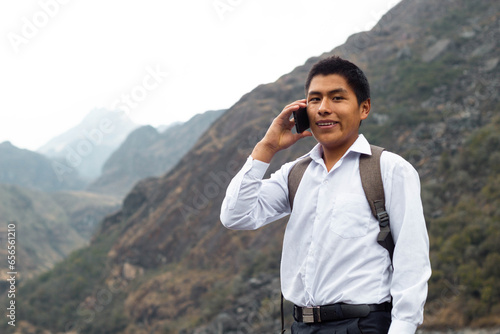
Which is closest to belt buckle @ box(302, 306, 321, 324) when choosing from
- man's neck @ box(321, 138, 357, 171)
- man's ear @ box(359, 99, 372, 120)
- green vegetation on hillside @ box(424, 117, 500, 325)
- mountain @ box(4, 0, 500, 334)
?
man's neck @ box(321, 138, 357, 171)

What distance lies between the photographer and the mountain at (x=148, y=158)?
96312 millimetres

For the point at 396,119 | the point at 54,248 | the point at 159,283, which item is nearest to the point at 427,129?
the point at 396,119

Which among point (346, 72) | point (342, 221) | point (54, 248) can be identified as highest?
point (346, 72)

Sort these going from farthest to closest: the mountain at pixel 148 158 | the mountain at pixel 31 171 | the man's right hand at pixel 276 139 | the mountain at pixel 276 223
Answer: the mountain at pixel 31 171, the mountain at pixel 148 158, the mountain at pixel 276 223, the man's right hand at pixel 276 139

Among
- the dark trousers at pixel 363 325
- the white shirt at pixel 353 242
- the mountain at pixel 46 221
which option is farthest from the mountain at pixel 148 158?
the dark trousers at pixel 363 325

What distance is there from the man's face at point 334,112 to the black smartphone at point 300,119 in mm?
55

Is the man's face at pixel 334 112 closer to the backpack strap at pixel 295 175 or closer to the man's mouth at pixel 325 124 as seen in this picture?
the man's mouth at pixel 325 124

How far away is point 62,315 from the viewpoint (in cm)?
2780

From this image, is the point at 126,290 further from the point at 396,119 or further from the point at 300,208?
the point at 300,208

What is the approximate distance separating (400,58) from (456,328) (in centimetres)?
2486

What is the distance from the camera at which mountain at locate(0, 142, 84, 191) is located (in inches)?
4483

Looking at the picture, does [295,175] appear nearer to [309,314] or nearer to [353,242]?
[353,242]

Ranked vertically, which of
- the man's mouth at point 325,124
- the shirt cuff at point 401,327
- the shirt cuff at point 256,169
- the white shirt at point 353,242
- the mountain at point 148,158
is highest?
the man's mouth at point 325,124

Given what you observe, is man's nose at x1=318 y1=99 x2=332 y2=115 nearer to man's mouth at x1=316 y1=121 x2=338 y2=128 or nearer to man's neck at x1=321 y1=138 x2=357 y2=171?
man's mouth at x1=316 y1=121 x2=338 y2=128
